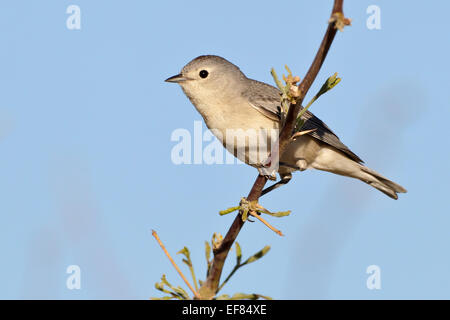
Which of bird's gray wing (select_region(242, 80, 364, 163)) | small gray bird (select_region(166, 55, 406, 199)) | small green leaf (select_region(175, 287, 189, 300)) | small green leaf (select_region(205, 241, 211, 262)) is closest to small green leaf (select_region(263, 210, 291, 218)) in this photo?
small green leaf (select_region(205, 241, 211, 262))

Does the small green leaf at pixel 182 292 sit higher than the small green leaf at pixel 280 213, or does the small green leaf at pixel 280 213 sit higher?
the small green leaf at pixel 280 213

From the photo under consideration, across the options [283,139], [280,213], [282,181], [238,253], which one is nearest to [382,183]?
[282,181]

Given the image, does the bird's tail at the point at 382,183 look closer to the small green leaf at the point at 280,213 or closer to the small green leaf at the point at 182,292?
the small green leaf at the point at 280,213

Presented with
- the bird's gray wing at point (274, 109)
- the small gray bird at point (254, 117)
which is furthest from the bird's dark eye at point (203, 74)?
the bird's gray wing at point (274, 109)

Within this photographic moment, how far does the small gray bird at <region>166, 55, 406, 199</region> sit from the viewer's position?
6.48 metres

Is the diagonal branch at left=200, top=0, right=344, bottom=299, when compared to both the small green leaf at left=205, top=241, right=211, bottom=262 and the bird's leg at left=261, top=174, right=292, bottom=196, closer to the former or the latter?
the small green leaf at left=205, top=241, right=211, bottom=262

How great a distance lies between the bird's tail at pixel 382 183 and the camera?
7.28 m

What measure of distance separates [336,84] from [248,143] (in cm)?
354

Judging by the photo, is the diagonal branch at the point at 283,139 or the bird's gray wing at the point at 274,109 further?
the bird's gray wing at the point at 274,109

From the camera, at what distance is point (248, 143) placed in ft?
20.4

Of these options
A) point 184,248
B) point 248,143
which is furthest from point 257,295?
point 248,143

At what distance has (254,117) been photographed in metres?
6.45

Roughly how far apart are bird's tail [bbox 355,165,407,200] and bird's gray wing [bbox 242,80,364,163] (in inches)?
8.0
